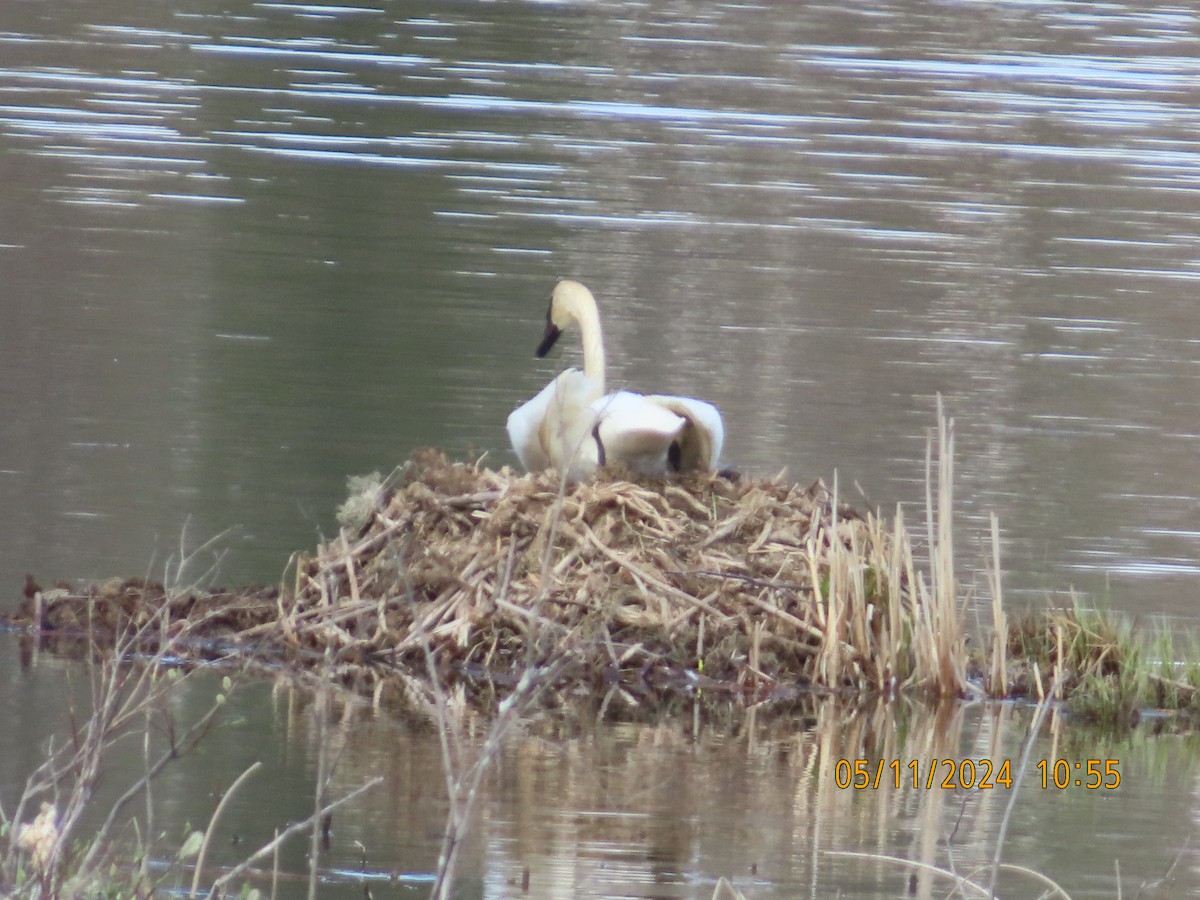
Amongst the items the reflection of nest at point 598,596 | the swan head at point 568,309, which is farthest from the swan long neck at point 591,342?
the reflection of nest at point 598,596

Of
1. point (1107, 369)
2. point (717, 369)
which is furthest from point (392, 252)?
point (1107, 369)

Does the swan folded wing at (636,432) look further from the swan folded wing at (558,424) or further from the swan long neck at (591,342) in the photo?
the swan long neck at (591,342)

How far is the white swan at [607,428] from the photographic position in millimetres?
9578

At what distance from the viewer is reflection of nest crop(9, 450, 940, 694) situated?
29.9 feet

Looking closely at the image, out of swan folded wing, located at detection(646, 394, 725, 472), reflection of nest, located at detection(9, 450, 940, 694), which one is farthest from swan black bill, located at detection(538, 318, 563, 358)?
reflection of nest, located at detection(9, 450, 940, 694)

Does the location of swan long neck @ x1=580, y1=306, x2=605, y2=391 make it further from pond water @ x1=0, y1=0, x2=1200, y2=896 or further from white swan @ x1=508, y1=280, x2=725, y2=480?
pond water @ x1=0, y1=0, x2=1200, y2=896

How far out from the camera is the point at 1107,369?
17719 millimetres

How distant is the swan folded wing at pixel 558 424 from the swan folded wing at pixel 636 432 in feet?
0.31

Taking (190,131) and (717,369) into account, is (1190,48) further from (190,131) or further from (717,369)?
(717,369)

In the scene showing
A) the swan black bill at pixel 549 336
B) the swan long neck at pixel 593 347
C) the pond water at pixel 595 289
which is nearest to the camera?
the pond water at pixel 595 289

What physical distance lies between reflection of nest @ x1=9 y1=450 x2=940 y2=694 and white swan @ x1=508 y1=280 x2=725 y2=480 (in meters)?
0.18

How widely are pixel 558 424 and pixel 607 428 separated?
18.9 inches

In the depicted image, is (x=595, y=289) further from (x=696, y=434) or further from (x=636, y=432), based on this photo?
(x=636, y=432)

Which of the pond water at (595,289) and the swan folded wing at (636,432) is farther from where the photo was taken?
the pond water at (595,289)
